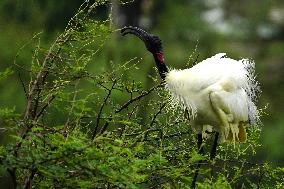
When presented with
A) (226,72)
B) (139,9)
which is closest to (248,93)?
(226,72)

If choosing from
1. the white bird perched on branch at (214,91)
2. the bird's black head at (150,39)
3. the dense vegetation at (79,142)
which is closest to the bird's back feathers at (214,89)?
the white bird perched on branch at (214,91)

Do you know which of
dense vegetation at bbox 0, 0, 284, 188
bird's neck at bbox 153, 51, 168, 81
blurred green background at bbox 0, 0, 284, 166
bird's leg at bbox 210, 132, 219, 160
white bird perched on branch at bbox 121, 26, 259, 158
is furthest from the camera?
blurred green background at bbox 0, 0, 284, 166

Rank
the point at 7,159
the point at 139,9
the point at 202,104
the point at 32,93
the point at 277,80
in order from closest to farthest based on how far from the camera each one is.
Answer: the point at 7,159 < the point at 32,93 < the point at 202,104 < the point at 139,9 < the point at 277,80

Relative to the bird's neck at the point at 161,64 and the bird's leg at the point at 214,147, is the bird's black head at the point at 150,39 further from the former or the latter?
the bird's leg at the point at 214,147

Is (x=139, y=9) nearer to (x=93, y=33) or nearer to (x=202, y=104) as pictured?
(x=202, y=104)

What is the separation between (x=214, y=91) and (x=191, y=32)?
1006 centimetres

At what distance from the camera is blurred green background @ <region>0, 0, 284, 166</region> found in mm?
12164

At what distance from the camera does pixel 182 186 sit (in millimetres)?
3912

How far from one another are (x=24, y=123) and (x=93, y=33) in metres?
0.55

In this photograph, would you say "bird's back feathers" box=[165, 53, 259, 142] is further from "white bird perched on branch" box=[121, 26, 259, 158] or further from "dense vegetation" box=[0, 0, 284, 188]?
"dense vegetation" box=[0, 0, 284, 188]

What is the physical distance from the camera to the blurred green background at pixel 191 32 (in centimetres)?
1216

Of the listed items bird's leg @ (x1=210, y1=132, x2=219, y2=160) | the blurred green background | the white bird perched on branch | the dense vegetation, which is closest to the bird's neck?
the white bird perched on branch

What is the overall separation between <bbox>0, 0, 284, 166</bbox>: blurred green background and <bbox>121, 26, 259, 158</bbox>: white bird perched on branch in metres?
5.82

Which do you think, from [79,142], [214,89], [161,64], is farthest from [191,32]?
[79,142]
